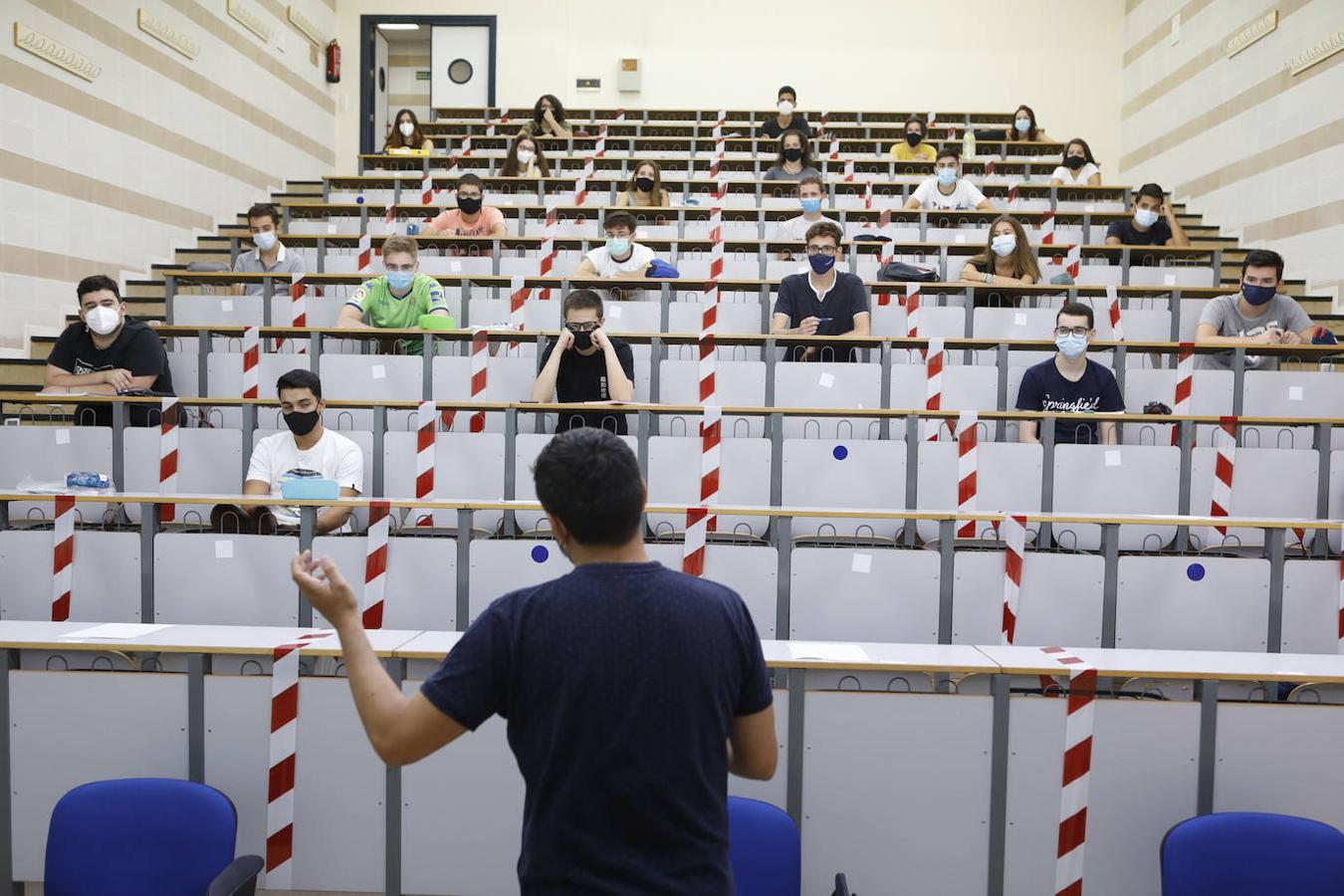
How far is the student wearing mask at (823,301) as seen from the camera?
568 centimetres

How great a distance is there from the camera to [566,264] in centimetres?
707

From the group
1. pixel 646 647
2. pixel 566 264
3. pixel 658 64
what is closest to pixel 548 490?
pixel 646 647

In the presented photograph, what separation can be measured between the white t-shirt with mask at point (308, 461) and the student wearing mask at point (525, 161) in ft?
17.1

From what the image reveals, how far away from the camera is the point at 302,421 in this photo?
4.23 metres

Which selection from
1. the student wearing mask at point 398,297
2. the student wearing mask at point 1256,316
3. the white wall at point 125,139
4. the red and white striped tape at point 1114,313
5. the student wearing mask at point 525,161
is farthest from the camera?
the student wearing mask at point 525,161

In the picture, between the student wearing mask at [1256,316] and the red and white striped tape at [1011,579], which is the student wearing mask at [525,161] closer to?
the student wearing mask at [1256,316]

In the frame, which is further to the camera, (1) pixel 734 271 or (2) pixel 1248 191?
(2) pixel 1248 191

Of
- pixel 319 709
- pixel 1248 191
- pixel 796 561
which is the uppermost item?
pixel 1248 191

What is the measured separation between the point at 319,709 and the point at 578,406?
7.09ft

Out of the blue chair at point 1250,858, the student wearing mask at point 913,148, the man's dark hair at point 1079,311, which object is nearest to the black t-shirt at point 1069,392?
the man's dark hair at point 1079,311

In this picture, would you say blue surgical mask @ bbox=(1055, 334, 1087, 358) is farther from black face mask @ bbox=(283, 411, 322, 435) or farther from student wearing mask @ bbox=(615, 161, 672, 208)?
student wearing mask @ bbox=(615, 161, 672, 208)

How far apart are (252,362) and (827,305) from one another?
305 cm

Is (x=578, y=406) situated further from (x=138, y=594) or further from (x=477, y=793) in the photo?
(x=477, y=793)

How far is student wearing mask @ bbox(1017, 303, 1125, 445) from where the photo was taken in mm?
4812
